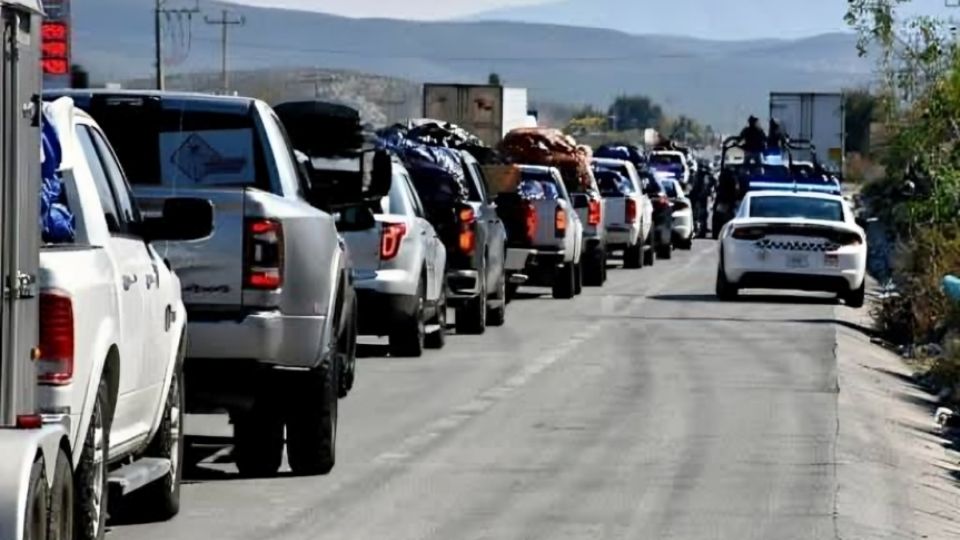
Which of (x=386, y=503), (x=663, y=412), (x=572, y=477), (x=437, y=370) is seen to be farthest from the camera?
(x=437, y=370)

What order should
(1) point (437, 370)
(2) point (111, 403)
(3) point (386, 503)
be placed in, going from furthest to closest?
(1) point (437, 370), (3) point (386, 503), (2) point (111, 403)

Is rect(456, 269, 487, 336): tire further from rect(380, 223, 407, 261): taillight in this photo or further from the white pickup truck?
the white pickup truck

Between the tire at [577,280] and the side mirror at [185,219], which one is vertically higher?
the side mirror at [185,219]

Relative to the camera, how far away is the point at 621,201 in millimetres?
44344

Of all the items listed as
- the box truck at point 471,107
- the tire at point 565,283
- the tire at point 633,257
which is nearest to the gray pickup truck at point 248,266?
the tire at point 565,283

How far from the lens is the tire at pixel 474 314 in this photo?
27094 millimetres

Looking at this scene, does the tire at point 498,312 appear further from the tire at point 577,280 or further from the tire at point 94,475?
the tire at point 94,475

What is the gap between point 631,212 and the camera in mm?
45094

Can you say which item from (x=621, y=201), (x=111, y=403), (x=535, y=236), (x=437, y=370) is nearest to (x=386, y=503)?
(x=111, y=403)

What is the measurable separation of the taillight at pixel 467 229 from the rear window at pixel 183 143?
39.2ft

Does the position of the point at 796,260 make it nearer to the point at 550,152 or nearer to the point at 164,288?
the point at 550,152

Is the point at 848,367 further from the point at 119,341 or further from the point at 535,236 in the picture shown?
the point at 119,341

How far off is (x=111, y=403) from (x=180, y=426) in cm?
192

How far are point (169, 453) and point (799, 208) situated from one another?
75.6ft
